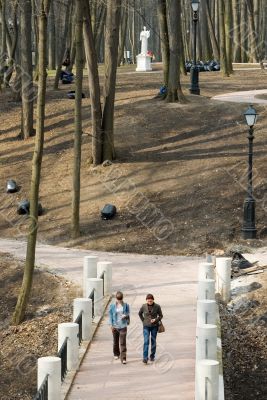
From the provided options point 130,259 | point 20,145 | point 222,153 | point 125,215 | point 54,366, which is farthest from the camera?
point 20,145

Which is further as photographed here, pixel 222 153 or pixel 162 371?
pixel 222 153

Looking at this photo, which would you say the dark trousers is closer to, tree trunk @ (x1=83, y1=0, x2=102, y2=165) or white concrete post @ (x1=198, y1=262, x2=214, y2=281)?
white concrete post @ (x1=198, y1=262, x2=214, y2=281)

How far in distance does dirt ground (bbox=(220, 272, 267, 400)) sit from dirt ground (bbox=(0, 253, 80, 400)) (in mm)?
3281

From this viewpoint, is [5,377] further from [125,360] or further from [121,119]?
[121,119]

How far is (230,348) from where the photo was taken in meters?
17.3

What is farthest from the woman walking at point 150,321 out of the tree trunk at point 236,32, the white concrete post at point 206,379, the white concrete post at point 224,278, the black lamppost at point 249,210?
the tree trunk at point 236,32

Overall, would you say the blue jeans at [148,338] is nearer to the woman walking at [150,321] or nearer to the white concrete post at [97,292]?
the woman walking at [150,321]

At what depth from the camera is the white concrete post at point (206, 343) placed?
1445 cm

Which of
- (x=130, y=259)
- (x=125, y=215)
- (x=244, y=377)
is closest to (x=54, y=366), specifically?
(x=244, y=377)

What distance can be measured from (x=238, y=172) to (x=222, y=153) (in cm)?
207

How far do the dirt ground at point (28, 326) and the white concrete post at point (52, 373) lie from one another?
3.24 meters

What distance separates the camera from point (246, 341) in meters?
17.7

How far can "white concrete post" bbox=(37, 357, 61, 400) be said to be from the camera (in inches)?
508

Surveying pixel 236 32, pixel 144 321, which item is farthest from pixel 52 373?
pixel 236 32
